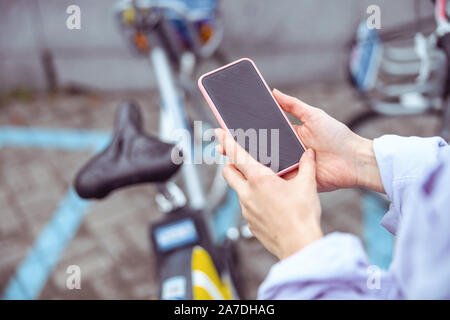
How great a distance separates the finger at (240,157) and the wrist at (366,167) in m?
0.37

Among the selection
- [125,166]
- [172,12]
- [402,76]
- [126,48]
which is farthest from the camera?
[126,48]

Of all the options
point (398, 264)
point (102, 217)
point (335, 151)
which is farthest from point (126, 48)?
point (398, 264)

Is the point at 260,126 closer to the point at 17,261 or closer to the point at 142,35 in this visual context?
the point at 142,35

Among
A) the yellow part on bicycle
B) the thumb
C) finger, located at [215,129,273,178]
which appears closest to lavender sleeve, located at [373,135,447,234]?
the thumb

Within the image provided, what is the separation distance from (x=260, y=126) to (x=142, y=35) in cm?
137

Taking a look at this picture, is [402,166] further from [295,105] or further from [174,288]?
[174,288]

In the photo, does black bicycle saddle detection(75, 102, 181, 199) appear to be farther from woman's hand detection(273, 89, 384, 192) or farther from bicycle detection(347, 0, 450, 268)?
bicycle detection(347, 0, 450, 268)

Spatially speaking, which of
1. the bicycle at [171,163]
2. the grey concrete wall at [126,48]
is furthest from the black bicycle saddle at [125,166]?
the grey concrete wall at [126,48]

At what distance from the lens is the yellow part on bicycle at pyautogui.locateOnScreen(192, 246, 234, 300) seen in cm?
145

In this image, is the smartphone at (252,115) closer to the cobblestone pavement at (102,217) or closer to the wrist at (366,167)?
the wrist at (366,167)

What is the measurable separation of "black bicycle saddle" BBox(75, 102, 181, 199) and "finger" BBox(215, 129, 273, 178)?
503 millimetres

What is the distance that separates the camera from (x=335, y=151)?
4.37 feet

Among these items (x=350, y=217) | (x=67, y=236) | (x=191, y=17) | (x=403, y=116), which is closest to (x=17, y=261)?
(x=67, y=236)

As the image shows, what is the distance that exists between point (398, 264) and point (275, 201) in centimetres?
31
